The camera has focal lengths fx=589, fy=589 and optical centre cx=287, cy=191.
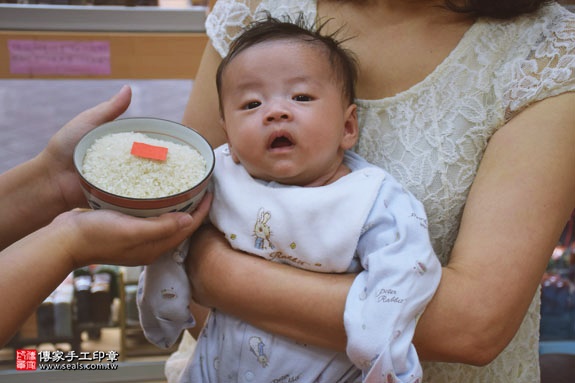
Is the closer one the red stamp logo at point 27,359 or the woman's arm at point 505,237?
the woman's arm at point 505,237

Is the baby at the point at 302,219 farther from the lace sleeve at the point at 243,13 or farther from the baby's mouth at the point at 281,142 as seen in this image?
the lace sleeve at the point at 243,13

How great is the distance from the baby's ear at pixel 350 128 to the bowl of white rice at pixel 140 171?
296 mm

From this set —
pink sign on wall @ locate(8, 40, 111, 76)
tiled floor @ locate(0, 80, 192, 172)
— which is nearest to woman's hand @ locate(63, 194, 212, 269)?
pink sign on wall @ locate(8, 40, 111, 76)

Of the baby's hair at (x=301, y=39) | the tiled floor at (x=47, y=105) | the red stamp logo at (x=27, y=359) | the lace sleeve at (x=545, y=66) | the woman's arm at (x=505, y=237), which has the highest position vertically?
the lace sleeve at (x=545, y=66)

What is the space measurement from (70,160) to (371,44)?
2.47ft

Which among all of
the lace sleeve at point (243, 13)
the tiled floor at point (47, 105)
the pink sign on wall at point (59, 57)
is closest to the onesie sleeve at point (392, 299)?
the lace sleeve at point (243, 13)

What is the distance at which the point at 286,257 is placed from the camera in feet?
3.76

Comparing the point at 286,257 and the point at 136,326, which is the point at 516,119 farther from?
the point at 136,326

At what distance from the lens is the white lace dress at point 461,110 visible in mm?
1176

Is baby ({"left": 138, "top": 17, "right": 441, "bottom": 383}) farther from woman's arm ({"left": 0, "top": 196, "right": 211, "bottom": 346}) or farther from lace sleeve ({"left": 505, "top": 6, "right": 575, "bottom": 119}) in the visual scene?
lace sleeve ({"left": 505, "top": 6, "right": 575, "bottom": 119})

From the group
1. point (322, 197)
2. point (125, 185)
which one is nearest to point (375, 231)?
point (322, 197)

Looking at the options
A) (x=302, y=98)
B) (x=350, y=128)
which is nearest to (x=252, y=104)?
(x=302, y=98)

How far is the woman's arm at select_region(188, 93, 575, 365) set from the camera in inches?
40.9

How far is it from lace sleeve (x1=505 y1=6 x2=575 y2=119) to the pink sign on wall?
1.33 meters
